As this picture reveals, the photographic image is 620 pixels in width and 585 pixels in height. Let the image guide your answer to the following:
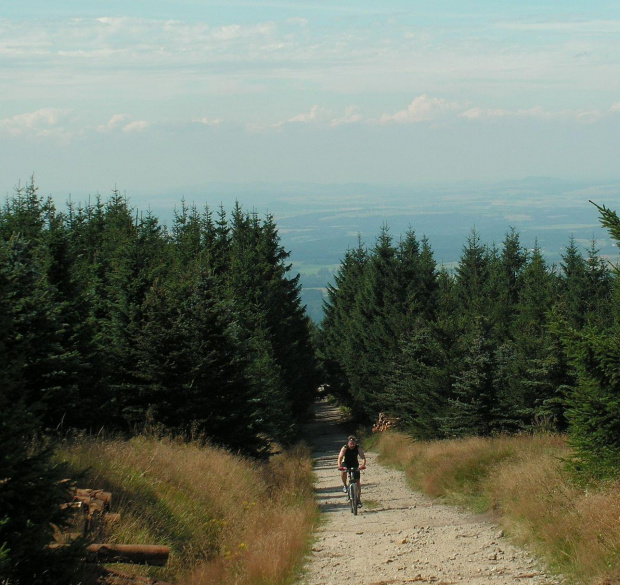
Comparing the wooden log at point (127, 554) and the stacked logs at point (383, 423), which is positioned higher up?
the wooden log at point (127, 554)

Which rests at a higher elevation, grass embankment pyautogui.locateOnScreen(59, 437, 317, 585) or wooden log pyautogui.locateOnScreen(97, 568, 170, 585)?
wooden log pyautogui.locateOnScreen(97, 568, 170, 585)

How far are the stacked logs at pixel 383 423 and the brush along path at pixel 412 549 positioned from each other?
85.6 feet

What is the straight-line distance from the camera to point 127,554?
7.97 meters

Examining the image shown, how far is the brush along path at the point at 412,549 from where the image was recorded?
9500 mm

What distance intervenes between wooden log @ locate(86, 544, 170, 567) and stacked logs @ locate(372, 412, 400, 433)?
121 ft

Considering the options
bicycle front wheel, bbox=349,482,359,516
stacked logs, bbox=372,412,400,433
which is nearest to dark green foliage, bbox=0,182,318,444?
bicycle front wheel, bbox=349,482,359,516

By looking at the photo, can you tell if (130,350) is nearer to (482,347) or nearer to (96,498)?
(96,498)

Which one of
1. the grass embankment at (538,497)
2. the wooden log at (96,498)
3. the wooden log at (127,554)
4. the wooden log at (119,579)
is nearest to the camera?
the wooden log at (119,579)

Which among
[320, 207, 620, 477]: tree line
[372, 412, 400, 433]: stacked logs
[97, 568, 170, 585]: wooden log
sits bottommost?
[372, 412, 400, 433]: stacked logs

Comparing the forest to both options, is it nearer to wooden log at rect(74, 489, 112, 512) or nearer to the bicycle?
wooden log at rect(74, 489, 112, 512)

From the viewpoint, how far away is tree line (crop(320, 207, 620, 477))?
11719 millimetres

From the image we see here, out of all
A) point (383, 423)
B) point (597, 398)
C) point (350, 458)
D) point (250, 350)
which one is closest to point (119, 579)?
point (597, 398)

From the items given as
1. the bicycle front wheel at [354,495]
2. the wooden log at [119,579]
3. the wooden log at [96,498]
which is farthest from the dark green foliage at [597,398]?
the wooden log at [96,498]

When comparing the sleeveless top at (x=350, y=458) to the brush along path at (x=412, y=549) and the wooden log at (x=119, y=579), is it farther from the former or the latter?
the wooden log at (x=119, y=579)
